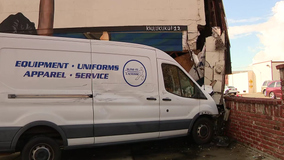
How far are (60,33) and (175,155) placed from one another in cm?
631

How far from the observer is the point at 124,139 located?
4.54 meters

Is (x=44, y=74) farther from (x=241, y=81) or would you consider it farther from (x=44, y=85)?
(x=241, y=81)

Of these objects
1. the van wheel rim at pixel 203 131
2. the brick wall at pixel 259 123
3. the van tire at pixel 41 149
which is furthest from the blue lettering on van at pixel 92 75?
the brick wall at pixel 259 123

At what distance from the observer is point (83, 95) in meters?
4.20

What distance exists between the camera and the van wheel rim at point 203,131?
5.39 m

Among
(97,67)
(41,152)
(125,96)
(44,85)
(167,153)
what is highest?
(97,67)

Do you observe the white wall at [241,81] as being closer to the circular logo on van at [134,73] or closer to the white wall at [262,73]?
the white wall at [262,73]

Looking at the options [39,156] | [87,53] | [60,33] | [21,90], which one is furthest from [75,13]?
[39,156]

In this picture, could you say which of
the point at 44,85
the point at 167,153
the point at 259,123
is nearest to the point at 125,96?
the point at 44,85

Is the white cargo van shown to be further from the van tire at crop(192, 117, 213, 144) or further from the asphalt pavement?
the asphalt pavement

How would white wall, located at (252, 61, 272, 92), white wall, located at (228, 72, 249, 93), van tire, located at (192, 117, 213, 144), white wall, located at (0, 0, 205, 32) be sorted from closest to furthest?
van tire, located at (192, 117, 213, 144) < white wall, located at (0, 0, 205, 32) < white wall, located at (252, 61, 272, 92) < white wall, located at (228, 72, 249, 93)

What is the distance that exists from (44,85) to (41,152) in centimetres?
117

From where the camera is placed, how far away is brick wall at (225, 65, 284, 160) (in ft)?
13.8

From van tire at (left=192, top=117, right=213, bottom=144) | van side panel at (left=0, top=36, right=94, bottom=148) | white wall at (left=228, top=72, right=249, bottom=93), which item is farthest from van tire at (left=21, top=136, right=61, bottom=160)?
white wall at (left=228, top=72, right=249, bottom=93)
